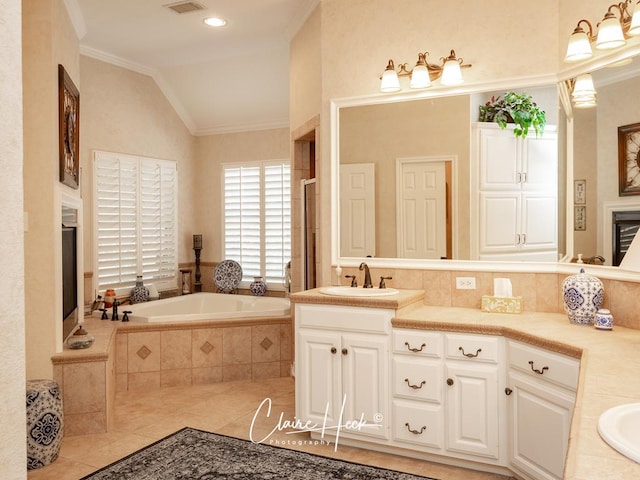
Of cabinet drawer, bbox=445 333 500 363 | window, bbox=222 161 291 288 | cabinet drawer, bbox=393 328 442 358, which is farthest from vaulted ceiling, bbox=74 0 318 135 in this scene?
cabinet drawer, bbox=445 333 500 363

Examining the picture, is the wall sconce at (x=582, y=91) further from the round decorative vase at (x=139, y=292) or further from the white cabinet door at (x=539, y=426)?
the round decorative vase at (x=139, y=292)

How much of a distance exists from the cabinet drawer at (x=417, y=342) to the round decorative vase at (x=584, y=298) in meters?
0.70

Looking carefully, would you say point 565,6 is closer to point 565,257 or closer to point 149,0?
point 565,257

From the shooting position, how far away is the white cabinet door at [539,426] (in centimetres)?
235

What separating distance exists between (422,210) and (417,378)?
112cm

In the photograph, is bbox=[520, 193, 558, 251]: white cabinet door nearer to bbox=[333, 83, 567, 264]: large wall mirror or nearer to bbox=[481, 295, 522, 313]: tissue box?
bbox=[333, 83, 567, 264]: large wall mirror

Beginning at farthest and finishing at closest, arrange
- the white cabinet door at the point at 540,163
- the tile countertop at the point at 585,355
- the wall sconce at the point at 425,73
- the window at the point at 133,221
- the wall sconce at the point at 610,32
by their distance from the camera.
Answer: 1. the window at the point at 133,221
2. the wall sconce at the point at 425,73
3. the white cabinet door at the point at 540,163
4. the wall sconce at the point at 610,32
5. the tile countertop at the point at 585,355

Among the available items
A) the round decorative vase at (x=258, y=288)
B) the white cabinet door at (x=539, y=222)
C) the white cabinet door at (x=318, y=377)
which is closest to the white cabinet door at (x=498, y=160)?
the white cabinet door at (x=539, y=222)

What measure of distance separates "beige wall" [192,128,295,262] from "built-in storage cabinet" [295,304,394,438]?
339cm

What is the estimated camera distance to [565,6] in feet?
10.0

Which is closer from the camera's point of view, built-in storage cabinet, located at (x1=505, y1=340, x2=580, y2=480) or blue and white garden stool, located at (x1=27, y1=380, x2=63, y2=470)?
built-in storage cabinet, located at (x1=505, y1=340, x2=580, y2=480)

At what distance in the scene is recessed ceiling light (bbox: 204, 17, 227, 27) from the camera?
432cm

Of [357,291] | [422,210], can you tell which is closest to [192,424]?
[357,291]

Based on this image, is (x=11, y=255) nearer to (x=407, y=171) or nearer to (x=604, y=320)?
(x=604, y=320)
